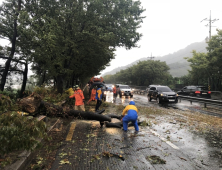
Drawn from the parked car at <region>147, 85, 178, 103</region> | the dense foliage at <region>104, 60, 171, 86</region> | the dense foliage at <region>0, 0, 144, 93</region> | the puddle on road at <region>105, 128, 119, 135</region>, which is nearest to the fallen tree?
the puddle on road at <region>105, 128, 119, 135</region>

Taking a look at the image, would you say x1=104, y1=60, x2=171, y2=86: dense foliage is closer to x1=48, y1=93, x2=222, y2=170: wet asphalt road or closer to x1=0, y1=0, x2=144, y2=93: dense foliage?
x1=0, y1=0, x2=144, y2=93: dense foliage

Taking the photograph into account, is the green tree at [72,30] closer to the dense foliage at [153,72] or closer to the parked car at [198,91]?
the parked car at [198,91]

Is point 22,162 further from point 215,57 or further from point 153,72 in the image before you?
point 153,72

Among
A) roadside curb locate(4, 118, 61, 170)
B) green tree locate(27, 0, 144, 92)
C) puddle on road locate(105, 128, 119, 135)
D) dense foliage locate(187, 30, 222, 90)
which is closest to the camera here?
roadside curb locate(4, 118, 61, 170)

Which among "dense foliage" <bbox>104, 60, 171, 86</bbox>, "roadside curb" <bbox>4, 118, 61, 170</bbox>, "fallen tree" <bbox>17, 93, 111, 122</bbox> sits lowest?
"roadside curb" <bbox>4, 118, 61, 170</bbox>

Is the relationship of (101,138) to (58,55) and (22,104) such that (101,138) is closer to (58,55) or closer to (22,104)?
(22,104)

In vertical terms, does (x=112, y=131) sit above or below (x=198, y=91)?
below

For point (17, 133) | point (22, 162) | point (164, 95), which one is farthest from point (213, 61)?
point (17, 133)

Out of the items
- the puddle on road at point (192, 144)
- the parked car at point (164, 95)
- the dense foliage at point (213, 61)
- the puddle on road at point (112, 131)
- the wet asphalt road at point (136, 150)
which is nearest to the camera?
the wet asphalt road at point (136, 150)

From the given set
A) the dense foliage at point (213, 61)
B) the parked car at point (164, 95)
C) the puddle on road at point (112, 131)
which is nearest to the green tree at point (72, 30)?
the parked car at point (164, 95)

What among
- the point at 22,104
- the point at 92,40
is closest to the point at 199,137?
the point at 22,104

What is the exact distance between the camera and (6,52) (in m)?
22.7

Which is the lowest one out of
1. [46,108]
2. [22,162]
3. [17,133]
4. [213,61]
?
[22,162]

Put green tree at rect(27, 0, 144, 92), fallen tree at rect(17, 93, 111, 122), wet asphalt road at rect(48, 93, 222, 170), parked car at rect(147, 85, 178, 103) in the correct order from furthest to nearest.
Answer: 1. parked car at rect(147, 85, 178, 103)
2. green tree at rect(27, 0, 144, 92)
3. fallen tree at rect(17, 93, 111, 122)
4. wet asphalt road at rect(48, 93, 222, 170)
